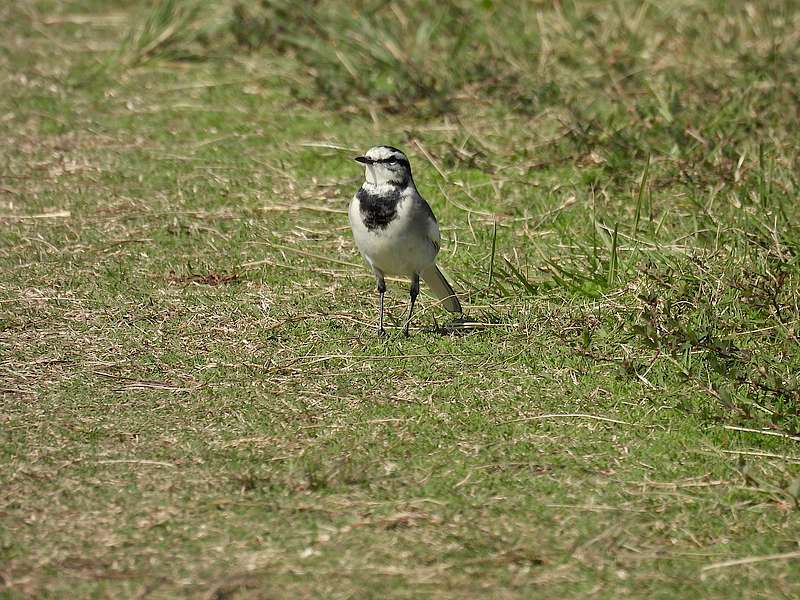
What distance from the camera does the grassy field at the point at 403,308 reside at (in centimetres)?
397

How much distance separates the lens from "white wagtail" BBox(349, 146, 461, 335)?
230 inches

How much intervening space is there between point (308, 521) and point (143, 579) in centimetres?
58

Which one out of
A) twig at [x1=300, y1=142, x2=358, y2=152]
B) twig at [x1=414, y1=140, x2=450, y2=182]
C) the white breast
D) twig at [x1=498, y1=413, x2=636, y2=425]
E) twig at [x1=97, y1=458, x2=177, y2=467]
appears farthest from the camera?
twig at [x1=300, y1=142, x2=358, y2=152]

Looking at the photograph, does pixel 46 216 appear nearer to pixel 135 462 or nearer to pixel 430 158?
pixel 430 158

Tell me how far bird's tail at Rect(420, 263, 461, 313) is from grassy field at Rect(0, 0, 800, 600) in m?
0.09

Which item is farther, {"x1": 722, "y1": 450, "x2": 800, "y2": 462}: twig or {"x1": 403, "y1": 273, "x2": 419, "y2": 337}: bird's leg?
{"x1": 403, "y1": 273, "x2": 419, "y2": 337}: bird's leg

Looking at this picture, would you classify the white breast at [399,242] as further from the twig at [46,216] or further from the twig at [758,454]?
the twig at [46,216]

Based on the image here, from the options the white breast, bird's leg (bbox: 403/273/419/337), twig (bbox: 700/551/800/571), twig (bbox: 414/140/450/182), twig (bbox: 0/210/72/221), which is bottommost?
twig (bbox: 700/551/800/571)

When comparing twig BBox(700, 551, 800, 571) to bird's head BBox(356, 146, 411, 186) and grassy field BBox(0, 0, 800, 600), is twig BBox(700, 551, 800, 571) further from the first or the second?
bird's head BBox(356, 146, 411, 186)

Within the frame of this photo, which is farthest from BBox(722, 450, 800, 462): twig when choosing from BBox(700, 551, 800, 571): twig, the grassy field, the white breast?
the white breast

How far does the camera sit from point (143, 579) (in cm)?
371

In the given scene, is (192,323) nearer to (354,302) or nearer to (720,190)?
(354,302)

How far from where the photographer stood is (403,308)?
20.7 ft

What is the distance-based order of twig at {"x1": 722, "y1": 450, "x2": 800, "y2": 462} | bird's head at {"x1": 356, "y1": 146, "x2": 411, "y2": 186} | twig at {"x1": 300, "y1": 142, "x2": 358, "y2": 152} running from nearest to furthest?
1. twig at {"x1": 722, "y1": 450, "x2": 800, "y2": 462}
2. bird's head at {"x1": 356, "y1": 146, "x2": 411, "y2": 186}
3. twig at {"x1": 300, "y1": 142, "x2": 358, "y2": 152}
